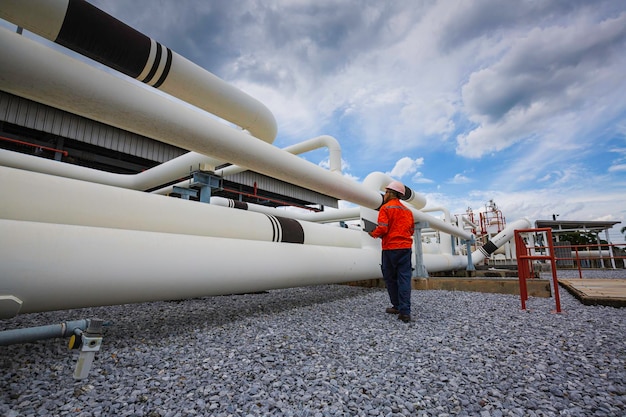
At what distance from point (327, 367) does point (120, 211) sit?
1565 millimetres

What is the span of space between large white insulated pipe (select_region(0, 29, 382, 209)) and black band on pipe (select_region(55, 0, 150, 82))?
0.39 metres

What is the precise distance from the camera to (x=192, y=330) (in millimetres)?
1969

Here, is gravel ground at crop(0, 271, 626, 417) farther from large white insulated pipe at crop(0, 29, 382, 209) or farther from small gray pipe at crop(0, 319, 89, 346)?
large white insulated pipe at crop(0, 29, 382, 209)

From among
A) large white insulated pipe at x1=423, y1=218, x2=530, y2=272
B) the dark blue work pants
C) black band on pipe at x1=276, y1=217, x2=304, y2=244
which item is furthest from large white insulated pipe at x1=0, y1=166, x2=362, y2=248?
large white insulated pipe at x1=423, y1=218, x2=530, y2=272

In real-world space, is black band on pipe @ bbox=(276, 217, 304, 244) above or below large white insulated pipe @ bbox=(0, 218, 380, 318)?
above

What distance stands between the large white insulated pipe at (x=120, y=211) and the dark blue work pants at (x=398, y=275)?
0.85m

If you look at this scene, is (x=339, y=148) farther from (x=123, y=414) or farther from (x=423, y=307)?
(x=123, y=414)

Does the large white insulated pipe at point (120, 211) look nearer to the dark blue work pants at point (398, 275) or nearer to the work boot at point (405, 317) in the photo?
the dark blue work pants at point (398, 275)

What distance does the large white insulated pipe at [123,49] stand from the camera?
4.64 ft

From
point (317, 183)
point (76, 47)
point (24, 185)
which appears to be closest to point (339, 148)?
point (317, 183)

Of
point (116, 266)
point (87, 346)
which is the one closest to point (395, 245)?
point (116, 266)

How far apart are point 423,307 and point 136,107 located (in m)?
2.80

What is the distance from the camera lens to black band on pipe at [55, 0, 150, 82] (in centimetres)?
151

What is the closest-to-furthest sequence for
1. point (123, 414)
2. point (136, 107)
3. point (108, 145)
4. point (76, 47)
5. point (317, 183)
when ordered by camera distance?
1. point (123, 414)
2. point (136, 107)
3. point (76, 47)
4. point (317, 183)
5. point (108, 145)
